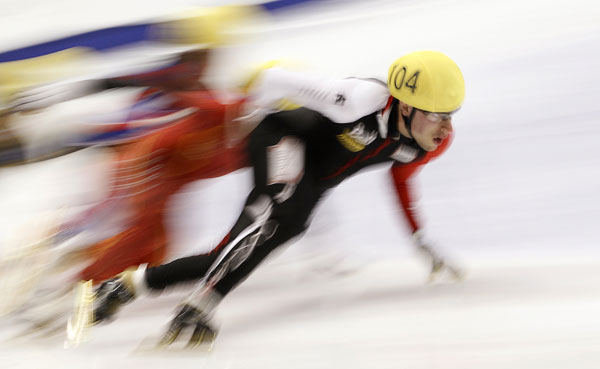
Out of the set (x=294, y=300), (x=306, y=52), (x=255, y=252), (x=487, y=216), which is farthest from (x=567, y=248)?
(x=306, y=52)

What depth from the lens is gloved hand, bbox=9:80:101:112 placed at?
8.52ft

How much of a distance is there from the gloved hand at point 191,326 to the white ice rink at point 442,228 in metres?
0.05

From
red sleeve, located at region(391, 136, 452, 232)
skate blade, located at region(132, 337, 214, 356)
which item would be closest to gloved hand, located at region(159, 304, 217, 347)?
skate blade, located at region(132, 337, 214, 356)

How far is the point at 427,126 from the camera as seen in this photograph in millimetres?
2176

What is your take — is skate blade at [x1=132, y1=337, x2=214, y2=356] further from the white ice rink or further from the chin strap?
the chin strap

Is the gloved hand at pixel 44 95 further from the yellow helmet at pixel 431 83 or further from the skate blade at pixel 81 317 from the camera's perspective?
the yellow helmet at pixel 431 83

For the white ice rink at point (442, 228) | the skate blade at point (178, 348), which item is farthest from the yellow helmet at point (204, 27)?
the skate blade at point (178, 348)

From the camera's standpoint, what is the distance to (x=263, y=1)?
4.10 meters

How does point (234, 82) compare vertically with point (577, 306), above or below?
above

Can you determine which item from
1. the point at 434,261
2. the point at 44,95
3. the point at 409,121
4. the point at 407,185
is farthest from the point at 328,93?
the point at 44,95

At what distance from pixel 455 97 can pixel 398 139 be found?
0.85 ft

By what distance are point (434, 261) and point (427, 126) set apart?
473 millimetres

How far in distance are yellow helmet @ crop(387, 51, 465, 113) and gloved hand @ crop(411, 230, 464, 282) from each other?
51cm

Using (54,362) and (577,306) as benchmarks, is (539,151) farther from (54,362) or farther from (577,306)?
(54,362)
